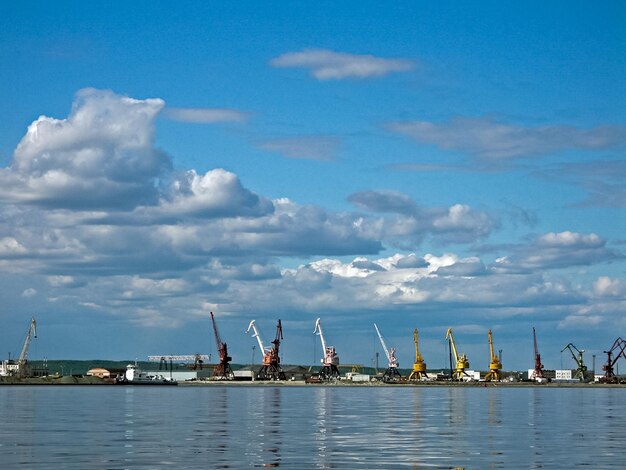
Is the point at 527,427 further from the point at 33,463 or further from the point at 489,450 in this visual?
the point at 33,463

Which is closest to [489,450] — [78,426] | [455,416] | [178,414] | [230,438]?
[230,438]

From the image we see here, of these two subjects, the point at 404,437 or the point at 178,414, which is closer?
the point at 404,437

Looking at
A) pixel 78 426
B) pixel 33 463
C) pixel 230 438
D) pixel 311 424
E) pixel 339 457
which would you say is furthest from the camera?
pixel 311 424

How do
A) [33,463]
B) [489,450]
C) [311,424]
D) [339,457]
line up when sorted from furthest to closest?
[311,424], [489,450], [339,457], [33,463]

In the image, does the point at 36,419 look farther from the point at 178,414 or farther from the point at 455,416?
the point at 455,416

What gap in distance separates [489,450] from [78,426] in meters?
42.4

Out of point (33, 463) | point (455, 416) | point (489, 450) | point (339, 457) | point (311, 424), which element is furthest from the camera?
point (455, 416)

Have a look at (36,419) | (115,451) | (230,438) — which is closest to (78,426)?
(36,419)

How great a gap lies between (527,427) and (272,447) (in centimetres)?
3578

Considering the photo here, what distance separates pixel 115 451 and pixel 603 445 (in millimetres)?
35043

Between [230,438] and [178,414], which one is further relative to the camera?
[178,414]

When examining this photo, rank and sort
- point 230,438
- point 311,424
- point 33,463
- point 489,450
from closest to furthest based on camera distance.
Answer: point 33,463 → point 489,450 → point 230,438 → point 311,424

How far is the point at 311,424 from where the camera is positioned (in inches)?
3971

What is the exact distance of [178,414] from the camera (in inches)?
4843
